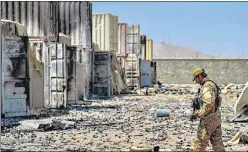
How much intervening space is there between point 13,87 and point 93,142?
5.36 m

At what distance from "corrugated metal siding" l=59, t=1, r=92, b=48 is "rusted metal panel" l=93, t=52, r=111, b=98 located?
178 centimetres

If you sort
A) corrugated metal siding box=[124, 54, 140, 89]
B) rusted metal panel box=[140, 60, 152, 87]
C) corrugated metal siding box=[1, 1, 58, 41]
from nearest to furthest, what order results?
corrugated metal siding box=[1, 1, 58, 41] → corrugated metal siding box=[124, 54, 140, 89] → rusted metal panel box=[140, 60, 152, 87]

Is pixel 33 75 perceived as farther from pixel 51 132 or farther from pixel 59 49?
pixel 51 132

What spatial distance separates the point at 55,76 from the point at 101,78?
865cm

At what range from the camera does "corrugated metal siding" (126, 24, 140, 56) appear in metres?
39.4

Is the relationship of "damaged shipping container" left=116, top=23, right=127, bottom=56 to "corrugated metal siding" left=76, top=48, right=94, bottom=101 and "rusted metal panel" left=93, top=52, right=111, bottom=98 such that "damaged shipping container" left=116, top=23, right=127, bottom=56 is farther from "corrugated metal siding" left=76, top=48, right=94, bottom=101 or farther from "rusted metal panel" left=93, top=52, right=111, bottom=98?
"corrugated metal siding" left=76, top=48, right=94, bottom=101

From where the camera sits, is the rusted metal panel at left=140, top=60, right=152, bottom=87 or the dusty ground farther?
the rusted metal panel at left=140, top=60, right=152, bottom=87

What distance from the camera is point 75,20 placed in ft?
85.7

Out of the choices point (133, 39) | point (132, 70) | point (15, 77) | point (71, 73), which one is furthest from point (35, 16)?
point (133, 39)

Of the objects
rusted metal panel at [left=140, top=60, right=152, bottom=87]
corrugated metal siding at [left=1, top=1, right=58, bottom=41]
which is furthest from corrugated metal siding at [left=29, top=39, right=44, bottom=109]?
rusted metal panel at [left=140, top=60, right=152, bottom=87]

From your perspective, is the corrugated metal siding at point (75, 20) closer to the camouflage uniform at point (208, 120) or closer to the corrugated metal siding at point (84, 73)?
the corrugated metal siding at point (84, 73)

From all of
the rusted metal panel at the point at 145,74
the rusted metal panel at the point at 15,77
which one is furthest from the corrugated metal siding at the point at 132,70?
the rusted metal panel at the point at 15,77

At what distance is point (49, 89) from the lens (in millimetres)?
19500

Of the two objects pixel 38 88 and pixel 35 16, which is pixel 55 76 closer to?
pixel 38 88
